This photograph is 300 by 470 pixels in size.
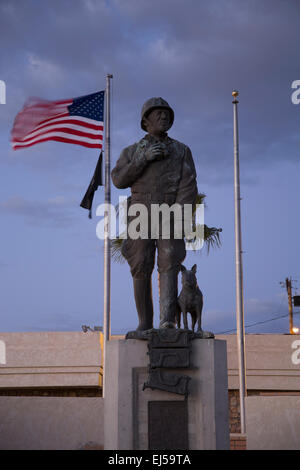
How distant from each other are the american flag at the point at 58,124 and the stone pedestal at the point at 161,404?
806 cm

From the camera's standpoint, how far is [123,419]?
577 centimetres

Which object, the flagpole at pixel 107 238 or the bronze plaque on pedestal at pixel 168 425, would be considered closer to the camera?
the bronze plaque on pedestal at pixel 168 425

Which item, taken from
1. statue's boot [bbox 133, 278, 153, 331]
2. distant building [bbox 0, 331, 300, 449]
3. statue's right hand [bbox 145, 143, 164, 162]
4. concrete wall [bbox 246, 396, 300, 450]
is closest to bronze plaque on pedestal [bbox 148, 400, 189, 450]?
statue's boot [bbox 133, 278, 153, 331]

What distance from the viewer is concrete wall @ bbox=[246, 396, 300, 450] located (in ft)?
25.0

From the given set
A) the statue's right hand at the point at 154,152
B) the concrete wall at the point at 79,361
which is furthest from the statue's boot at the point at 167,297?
the concrete wall at the point at 79,361

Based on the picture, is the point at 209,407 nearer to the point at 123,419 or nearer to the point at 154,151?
the point at 123,419

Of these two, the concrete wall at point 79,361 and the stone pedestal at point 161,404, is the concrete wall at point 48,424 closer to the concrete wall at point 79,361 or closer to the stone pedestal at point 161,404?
the stone pedestal at point 161,404

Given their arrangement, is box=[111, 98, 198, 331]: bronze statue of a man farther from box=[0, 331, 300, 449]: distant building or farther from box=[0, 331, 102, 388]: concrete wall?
box=[0, 331, 102, 388]: concrete wall

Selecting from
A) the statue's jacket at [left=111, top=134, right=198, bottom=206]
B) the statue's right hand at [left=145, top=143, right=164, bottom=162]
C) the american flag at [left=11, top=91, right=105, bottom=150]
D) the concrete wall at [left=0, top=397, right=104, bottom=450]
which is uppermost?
the american flag at [left=11, top=91, right=105, bottom=150]

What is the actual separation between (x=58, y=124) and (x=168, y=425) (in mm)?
8871

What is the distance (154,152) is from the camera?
6.44 metres

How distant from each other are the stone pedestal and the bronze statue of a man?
0.52 metres

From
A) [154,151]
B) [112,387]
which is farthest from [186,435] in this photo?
[154,151]

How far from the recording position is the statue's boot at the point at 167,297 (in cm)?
622
